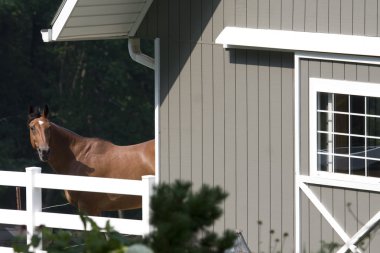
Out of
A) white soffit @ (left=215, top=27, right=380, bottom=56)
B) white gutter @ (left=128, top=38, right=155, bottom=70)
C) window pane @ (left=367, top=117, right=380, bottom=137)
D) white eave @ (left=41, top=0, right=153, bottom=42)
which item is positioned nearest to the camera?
white soffit @ (left=215, top=27, right=380, bottom=56)

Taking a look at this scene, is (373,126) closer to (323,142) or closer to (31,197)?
(323,142)

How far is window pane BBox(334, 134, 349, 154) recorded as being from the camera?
968cm

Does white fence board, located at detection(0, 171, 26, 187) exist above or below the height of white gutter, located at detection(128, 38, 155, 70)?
below

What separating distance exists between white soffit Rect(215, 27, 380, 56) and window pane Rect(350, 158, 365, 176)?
88 centimetres

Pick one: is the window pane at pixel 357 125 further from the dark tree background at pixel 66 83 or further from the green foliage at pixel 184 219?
the dark tree background at pixel 66 83

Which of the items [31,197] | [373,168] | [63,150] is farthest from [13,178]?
[373,168]

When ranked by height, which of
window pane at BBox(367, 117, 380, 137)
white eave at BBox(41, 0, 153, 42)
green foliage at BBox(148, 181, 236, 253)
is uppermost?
white eave at BBox(41, 0, 153, 42)

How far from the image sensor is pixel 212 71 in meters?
10.7

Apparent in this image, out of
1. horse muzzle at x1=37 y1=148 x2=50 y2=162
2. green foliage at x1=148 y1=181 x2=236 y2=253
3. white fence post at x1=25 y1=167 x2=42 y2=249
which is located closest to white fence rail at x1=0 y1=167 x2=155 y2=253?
white fence post at x1=25 y1=167 x2=42 y2=249

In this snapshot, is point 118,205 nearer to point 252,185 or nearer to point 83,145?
point 83,145

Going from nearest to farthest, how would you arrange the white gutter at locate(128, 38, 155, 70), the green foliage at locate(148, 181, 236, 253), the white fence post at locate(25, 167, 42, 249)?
1. the green foliage at locate(148, 181, 236, 253)
2. the white fence post at locate(25, 167, 42, 249)
3. the white gutter at locate(128, 38, 155, 70)

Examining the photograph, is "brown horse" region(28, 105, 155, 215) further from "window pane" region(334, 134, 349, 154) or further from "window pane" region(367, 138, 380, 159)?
"window pane" region(367, 138, 380, 159)

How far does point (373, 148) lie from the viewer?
31.2ft

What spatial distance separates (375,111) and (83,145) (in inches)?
200
